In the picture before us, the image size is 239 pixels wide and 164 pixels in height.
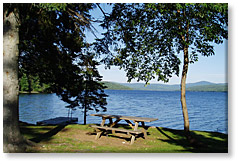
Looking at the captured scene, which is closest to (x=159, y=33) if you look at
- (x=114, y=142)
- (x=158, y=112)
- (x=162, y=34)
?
(x=162, y=34)

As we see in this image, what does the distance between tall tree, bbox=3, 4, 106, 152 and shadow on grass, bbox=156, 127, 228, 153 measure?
3.43 m

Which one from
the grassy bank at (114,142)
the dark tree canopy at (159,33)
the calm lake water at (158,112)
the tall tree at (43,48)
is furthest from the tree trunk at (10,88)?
the calm lake water at (158,112)

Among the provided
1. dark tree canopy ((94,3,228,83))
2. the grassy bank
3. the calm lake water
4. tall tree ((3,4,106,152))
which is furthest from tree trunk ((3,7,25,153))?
the calm lake water

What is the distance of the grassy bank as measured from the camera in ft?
16.8

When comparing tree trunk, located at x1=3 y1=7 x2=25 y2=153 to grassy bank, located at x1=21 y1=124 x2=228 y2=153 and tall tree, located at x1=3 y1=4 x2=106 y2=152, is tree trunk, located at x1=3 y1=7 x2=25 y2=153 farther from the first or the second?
grassy bank, located at x1=21 y1=124 x2=228 y2=153

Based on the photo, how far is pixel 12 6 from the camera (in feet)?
15.2

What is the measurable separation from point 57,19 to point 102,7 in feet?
7.96

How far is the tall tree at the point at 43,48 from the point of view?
457 centimetres

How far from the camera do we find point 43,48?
834 cm

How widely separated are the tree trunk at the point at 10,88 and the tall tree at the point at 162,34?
8.29ft

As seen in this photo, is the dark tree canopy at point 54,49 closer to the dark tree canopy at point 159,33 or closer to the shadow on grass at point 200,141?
the dark tree canopy at point 159,33

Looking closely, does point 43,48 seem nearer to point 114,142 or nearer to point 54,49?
point 54,49

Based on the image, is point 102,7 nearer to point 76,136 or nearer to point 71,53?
point 71,53
